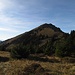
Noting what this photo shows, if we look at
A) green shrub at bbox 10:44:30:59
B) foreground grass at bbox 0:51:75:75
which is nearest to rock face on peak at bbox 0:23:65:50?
green shrub at bbox 10:44:30:59

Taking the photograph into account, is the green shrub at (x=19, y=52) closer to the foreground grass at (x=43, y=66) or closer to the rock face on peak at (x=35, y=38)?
the foreground grass at (x=43, y=66)

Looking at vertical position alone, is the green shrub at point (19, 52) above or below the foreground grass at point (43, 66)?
above

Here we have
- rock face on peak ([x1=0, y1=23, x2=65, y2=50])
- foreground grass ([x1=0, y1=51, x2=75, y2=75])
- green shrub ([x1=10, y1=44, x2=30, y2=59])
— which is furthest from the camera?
rock face on peak ([x1=0, y1=23, x2=65, y2=50])

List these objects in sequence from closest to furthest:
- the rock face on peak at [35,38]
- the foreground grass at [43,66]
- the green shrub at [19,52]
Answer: the foreground grass at [43,66] → the green shrub at [19,52] → the rock face on peak at [35,38]

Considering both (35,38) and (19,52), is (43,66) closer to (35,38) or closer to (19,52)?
(19,52)

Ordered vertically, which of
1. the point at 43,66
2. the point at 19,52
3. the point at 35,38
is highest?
the point at 35,38

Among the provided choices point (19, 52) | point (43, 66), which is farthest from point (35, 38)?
point (43, 66)

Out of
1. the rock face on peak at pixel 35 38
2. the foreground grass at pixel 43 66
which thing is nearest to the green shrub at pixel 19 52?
the foreground grass at pixel 43 66

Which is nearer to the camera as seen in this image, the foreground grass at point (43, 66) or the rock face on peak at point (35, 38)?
the foreground grass at point (43, 66)

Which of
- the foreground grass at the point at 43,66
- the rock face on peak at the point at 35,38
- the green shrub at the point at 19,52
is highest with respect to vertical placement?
the rock face on peak at the point at 35,38

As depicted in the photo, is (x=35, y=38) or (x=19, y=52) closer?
(x=19, y=52)

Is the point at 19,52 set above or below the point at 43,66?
above

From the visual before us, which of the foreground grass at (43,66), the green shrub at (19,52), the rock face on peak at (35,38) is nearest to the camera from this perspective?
the foreground grass at (43,66)

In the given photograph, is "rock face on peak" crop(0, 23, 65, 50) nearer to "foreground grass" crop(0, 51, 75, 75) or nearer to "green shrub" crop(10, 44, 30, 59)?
"green shrub" crop(10, 44, 30, 59)
